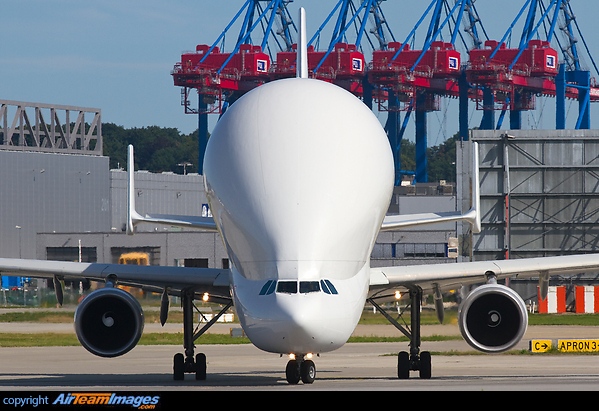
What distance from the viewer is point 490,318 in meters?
20.0

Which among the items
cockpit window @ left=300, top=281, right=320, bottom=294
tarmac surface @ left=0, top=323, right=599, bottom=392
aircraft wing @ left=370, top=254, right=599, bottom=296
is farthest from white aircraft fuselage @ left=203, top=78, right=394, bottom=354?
aircraft wing @ left=370, top=254, right=599, bottom=296

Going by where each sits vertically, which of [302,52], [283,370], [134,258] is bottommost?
[134,258]

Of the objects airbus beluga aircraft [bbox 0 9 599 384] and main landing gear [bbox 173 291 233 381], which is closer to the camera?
airbus beluga aircraft [bbox 0 9 599 384]

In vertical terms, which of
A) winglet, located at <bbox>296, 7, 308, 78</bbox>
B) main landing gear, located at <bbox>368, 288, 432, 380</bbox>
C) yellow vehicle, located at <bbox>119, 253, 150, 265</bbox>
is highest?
winglet, located at <bbox>296, 7, 308, 78</bbox>

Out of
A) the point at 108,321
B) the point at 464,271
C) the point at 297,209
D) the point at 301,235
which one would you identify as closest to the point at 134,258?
the point at 108,321

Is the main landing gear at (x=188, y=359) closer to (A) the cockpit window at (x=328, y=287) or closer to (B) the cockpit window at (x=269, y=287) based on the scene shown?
(B) the cockpit window at (x=269, y=287)

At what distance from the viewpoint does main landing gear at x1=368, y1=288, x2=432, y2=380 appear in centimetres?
2144

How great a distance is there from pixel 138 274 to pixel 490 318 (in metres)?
7.34

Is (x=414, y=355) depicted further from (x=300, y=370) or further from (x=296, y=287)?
(x=296, y=287)

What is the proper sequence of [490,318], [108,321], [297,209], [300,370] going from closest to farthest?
→ [297,209] → [300,370] → [490,318] → [108,321]

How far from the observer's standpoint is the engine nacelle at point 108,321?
20484 mm

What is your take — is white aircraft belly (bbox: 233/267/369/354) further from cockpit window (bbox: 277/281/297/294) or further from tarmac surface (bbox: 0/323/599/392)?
tarmac surface (bbox: 0/323/599/392)

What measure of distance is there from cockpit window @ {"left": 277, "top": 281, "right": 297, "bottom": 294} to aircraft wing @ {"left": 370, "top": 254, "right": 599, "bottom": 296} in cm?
450
